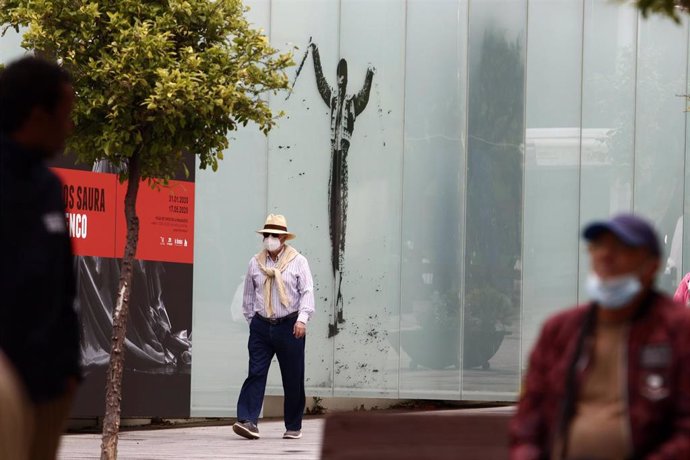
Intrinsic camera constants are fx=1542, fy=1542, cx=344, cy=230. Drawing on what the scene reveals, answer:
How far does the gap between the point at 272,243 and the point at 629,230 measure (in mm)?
10857

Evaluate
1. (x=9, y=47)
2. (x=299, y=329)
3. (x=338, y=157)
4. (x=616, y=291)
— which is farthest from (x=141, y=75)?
(x=616, y=291)

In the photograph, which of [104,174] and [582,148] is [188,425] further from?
[582,148]

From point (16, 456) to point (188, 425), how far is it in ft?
41.7

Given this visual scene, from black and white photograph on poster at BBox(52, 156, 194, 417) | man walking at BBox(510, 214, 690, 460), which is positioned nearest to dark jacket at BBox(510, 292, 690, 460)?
man walking at BBox(510, 214, 690, 460)

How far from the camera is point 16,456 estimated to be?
4.35 m

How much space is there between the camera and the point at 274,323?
14.9 m

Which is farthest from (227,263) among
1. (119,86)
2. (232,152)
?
(119,86)

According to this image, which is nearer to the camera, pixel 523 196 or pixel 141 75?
pixel 141 75

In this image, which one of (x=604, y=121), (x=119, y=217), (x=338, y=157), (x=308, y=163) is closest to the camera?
(x=119, y=217)

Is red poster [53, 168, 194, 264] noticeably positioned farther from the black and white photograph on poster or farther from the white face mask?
the white face mask

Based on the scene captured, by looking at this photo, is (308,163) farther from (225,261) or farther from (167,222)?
(167,222)

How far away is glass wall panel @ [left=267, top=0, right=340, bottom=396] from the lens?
700 inches

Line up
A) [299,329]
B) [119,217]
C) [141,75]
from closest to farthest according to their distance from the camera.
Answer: [141,75], [299,329], [119,217]

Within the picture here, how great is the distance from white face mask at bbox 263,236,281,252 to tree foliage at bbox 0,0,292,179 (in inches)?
133
